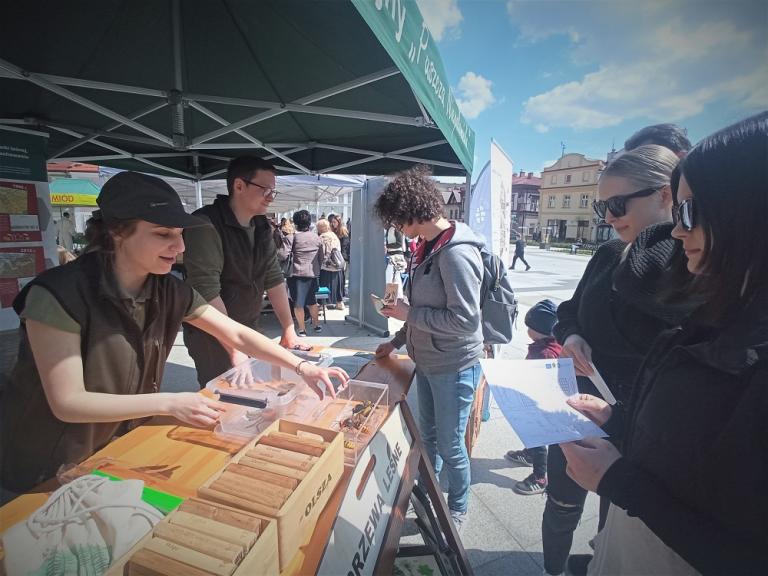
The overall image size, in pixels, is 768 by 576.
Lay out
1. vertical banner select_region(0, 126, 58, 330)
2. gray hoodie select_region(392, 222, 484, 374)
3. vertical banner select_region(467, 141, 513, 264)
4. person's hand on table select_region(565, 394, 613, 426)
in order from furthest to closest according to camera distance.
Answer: vertical banner select_region(467, 141, 513, 264) < vertical banner select_region(0, 126, 58, 330) < gray hoodie select_region(392, 222, 484, 374) < person's hand on table select_region(565, 394, 613, 426)

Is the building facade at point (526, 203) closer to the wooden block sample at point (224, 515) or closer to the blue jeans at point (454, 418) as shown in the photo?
the blue jeans at point (454, 418)

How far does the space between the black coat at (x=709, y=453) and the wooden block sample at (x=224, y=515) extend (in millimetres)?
798

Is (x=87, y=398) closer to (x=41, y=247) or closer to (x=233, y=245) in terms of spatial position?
(x=233, y=245)

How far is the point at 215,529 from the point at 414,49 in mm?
1524

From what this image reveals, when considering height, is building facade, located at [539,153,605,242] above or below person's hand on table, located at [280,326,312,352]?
above

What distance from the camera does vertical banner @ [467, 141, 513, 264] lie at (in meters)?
3.12

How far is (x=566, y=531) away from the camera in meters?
1.57

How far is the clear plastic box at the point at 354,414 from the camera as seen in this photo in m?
1.18

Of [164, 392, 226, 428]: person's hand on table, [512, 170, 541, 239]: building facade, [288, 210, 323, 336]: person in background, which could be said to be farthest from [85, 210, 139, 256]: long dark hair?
[512, 170, 541, 239]: building facade

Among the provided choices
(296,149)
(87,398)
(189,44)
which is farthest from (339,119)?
(87,398)

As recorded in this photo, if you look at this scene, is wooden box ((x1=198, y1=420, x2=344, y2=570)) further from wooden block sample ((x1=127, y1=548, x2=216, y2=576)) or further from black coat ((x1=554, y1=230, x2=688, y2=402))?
black coat ((x1=554, y1=230, x2=688, y2=402))

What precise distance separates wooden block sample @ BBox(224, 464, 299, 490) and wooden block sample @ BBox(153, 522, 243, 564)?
6.1 inches

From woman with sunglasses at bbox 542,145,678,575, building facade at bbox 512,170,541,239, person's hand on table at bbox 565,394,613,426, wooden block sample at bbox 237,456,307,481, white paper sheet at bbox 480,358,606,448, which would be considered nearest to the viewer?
wooden block sample at bbox 237,456,307,481

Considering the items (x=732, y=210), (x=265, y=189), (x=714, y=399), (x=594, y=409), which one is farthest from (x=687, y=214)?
(x=265, y=189)
